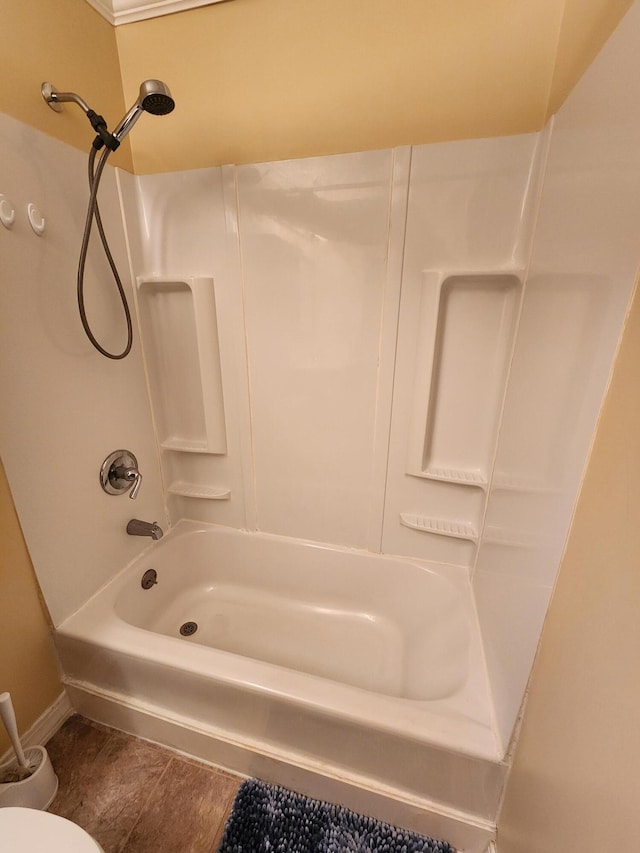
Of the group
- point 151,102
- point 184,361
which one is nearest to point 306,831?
point 184,361

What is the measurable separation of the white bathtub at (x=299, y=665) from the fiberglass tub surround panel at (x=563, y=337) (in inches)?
6.2

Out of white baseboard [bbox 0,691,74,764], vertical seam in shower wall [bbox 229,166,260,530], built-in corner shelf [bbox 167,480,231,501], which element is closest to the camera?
white baseboard [bbox 0,691,74,764]

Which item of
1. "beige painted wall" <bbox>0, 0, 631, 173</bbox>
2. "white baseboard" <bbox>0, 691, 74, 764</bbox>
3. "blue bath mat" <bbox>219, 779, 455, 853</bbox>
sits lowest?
"blue bath mat" <bbox>219, 779, 455, 853</bbox>

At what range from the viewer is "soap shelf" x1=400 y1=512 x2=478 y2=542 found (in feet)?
4.29

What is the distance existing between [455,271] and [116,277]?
1082 millimetres

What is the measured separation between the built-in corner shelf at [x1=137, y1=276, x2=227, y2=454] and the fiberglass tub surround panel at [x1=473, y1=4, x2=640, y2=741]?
106 cm

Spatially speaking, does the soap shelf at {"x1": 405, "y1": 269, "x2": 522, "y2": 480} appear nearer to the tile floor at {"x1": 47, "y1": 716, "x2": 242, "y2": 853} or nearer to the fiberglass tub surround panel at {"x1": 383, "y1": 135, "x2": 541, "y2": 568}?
the fiberglass tub surround panel at {"x1": 383, "y1": 135, "x2": 541, "y2": 568}

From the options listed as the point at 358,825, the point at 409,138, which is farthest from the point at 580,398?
the point at 358,825

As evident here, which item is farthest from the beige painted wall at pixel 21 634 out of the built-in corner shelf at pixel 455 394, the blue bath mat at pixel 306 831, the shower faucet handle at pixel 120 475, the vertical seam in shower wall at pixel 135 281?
the built-in corner shelf at pixel 455 394

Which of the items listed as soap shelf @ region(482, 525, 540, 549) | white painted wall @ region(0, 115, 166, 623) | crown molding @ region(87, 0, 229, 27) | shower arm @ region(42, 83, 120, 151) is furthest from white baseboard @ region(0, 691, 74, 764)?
crown molding @ region(87, 0, 229, 27)

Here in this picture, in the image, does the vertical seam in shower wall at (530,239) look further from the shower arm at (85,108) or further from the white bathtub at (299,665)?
the shower arm at (85,108)

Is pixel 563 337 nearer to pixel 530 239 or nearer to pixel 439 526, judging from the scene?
pixel 530 239

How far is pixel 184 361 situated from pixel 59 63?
893 mm

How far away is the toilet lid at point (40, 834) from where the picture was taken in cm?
63
